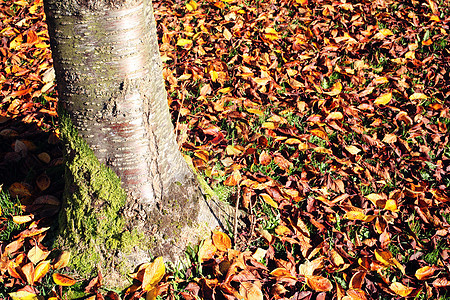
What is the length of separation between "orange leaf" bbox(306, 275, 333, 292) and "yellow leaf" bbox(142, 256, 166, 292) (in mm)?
680

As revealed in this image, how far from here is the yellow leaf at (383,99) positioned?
2.89 metres

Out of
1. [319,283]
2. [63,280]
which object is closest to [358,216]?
[319,283]

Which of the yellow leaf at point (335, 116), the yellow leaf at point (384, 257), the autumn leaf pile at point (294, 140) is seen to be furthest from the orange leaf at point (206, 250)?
the yellow leaf at point (335, 116)

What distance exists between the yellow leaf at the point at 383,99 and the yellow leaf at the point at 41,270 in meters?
2.42

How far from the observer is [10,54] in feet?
10.3

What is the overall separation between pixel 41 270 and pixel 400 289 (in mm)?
1663

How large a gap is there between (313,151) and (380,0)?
2.48 metres

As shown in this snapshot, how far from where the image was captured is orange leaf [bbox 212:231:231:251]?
1.88m

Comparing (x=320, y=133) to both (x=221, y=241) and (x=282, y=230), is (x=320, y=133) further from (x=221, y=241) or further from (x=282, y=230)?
(x=221, y=241)

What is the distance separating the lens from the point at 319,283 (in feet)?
5.84

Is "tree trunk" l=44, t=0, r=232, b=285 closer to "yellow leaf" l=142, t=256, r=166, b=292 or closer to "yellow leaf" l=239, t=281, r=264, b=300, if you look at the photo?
"yellow leaf" l=142, t=256, r=166, b=292

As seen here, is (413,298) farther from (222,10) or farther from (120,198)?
(222,10)

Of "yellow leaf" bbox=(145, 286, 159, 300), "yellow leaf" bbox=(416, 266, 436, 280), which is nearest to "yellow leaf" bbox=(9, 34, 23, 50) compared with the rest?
"yellow leaf" bbox=(145, 286, 159, 300)

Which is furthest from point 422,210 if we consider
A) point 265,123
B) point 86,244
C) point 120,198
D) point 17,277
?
point 17,277
